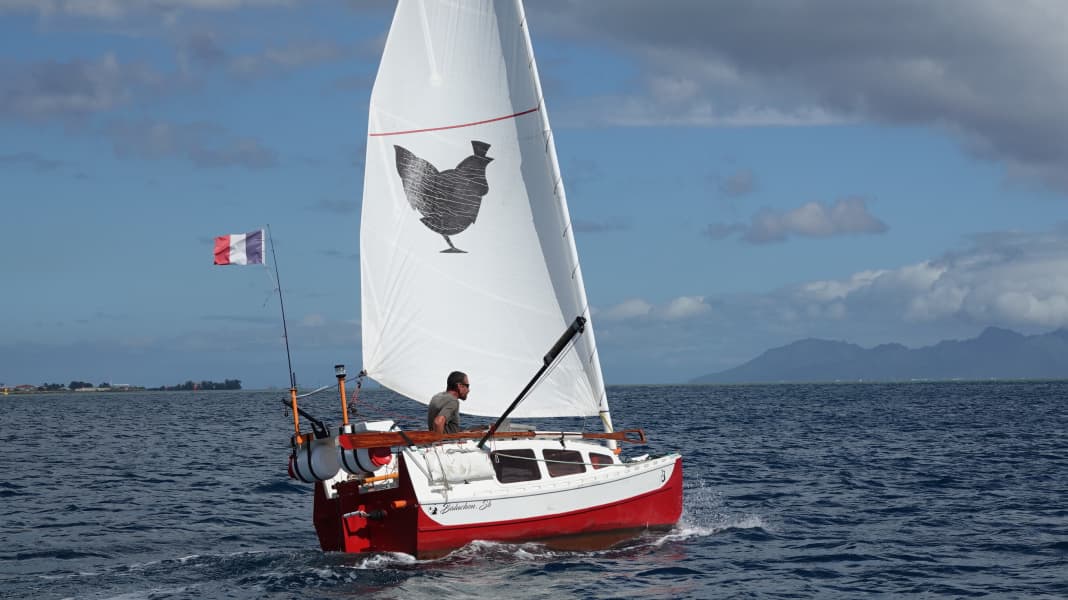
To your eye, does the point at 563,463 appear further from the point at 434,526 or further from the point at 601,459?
the point at 434,526

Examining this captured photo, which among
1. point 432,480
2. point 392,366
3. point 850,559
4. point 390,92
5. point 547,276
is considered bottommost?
point 850,559

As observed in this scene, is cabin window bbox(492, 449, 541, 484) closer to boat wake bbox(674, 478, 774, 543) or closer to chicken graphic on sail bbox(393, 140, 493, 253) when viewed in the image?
boat wake bbox(674, 478, 774, 543)

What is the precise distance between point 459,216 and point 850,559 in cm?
873

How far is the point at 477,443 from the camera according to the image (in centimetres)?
1788

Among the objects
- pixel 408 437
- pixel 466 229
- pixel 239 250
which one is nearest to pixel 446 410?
pixel 408 437

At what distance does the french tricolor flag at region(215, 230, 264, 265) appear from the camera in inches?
748

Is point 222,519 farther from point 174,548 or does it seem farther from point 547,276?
point 547,276

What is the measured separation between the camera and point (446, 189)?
20.2 m

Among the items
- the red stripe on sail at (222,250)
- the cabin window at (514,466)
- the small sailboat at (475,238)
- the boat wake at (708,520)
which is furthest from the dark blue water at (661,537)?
the red stripe on sail at (222,250)

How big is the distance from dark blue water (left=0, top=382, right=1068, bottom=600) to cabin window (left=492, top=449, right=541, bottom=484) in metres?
1.13

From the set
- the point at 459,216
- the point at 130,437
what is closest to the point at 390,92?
the point at 459,216

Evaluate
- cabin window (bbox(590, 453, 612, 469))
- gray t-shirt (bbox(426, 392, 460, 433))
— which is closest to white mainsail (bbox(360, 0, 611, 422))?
cabin window (bbox(590, 453, 612, 469))

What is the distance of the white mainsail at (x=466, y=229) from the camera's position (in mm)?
19953

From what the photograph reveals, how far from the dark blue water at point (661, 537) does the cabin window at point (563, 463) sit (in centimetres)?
139
